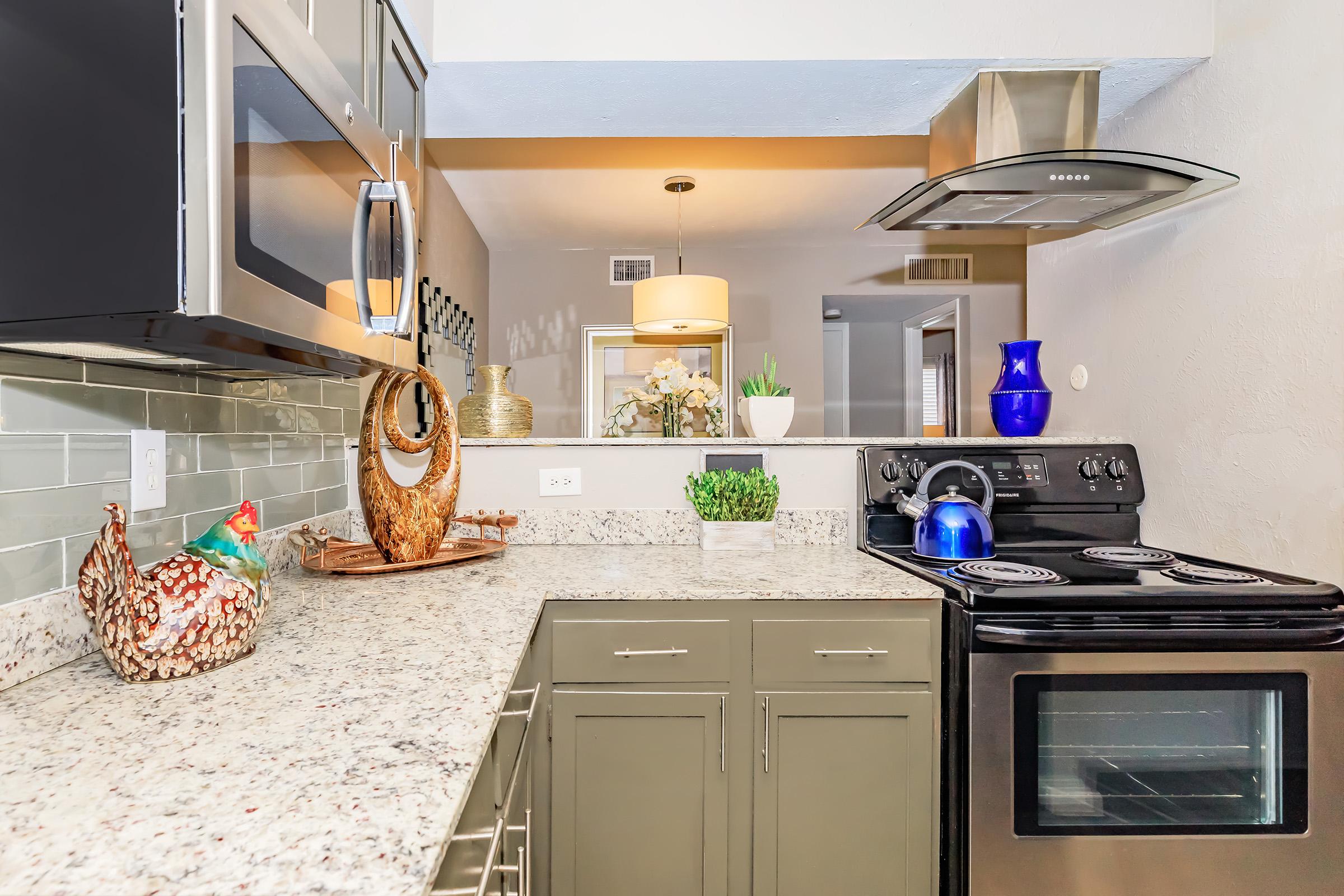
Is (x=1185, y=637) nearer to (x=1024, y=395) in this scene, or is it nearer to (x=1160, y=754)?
(x=1160, y=754)

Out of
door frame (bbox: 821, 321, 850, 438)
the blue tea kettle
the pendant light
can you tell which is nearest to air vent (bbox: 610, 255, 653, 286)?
the pendant light

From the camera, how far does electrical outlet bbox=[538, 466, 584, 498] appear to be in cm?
189

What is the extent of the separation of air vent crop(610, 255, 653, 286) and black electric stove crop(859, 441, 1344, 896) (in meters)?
3.74

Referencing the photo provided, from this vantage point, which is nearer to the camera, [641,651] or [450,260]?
[641,651]

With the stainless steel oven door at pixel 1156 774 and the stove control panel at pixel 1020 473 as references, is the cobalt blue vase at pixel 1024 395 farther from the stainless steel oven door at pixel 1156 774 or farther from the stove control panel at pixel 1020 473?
the stainless steel oven door at pixel 1156 774

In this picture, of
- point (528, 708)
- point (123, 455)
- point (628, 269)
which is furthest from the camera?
point (628, 269)

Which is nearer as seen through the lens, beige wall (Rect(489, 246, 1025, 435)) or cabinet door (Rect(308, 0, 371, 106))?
cabinet door (Rect(308, 0, 371, 106))

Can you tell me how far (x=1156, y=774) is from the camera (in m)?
1.29

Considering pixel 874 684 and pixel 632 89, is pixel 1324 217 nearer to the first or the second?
pixel 874 684

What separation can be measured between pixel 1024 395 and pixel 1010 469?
0.31 metres

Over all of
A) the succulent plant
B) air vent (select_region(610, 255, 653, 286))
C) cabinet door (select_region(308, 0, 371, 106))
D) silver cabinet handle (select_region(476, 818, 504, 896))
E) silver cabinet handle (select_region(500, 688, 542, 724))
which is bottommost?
silver cabinet handle (select_region(476, 818, 504, 896))

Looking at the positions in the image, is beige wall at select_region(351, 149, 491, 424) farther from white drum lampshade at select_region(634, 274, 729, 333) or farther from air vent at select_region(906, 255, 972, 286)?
air vent at select_region(906, 255, 972, 286)

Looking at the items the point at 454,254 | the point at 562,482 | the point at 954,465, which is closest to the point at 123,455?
the point at 562,482

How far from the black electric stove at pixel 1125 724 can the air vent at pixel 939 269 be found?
3736 mm
